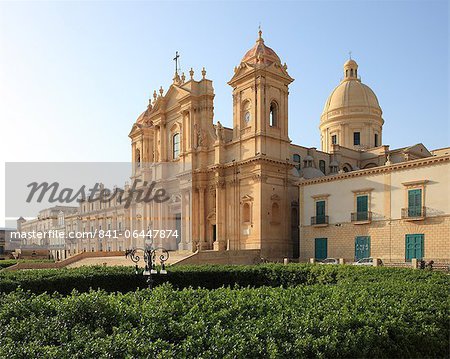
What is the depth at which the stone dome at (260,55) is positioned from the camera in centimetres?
3703

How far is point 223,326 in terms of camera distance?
6.84 metres

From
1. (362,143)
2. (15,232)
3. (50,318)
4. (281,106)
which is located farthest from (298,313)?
(15,232)

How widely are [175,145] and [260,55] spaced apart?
13559mm

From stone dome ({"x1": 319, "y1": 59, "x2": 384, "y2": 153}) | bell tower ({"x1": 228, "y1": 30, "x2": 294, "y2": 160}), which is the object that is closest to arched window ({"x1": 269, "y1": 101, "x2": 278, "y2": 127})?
bell tower ({"x1": 228, "y1": 30, "x2": 294, "y2": 160})

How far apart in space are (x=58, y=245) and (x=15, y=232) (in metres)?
20.9

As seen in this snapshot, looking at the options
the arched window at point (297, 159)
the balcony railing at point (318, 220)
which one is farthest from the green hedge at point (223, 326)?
the arched window at point (297, 159)

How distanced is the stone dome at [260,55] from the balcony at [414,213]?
16726mm

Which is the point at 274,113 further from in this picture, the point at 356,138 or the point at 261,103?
the point at 356,138

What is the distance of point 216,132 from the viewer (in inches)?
1587

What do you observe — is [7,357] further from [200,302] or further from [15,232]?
[15,232]

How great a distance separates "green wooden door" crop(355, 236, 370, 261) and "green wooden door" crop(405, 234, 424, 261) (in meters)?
2.75

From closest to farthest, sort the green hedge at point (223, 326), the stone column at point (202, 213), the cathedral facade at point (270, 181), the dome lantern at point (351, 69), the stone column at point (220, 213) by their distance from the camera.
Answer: the green hedge at point (223, 326)
the cathedral facade at point (270, 181)
the stone column at point (220, 213)
the stone column at point (202, 213)
the dome lantern at point (351, 69)

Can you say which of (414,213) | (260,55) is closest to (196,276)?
(414,213)

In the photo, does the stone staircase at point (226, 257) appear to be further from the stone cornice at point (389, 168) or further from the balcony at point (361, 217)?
the balcony at point (361, 217)
